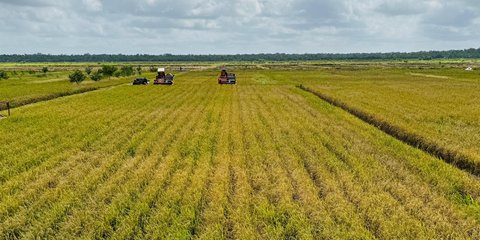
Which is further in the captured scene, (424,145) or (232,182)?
(424,145)

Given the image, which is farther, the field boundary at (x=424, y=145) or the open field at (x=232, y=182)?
the field boundary at (x=424, y=145)

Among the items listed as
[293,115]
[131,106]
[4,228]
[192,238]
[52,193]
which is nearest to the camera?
[192,238]

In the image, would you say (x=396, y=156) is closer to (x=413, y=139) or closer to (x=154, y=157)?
(x=413, y=139)

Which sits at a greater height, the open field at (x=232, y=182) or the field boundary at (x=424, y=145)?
the open field at (x=232, y=182)

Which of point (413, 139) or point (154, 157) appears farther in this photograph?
point (413, 139)

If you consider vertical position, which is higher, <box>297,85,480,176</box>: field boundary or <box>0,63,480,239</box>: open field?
<box>0,63,480,239</box>: open field

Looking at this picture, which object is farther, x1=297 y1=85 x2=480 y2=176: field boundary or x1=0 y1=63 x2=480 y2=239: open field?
x1=297 y1=85 x2=480 y2=176: field boundary

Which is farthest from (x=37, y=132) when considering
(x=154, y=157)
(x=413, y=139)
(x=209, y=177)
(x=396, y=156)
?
(x=413, y=139)

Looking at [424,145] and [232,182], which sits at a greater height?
[232,182]
